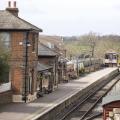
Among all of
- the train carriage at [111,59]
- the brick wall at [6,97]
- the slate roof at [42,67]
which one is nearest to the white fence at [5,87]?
the brick wall at [6,97]

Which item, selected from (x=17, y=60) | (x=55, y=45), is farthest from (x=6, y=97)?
(x=55, y=45)

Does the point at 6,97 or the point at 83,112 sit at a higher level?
the point at 6,97

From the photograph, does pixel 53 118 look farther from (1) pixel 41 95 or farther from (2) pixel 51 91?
(2) pixel 51 91

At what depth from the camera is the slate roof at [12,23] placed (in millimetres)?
37500

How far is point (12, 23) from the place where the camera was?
3794cm

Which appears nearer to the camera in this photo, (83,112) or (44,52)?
(83,112)

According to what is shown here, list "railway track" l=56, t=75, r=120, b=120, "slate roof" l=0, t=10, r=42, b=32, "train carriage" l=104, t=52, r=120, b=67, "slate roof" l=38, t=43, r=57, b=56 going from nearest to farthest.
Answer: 1. "railway track" l=56, t=75, r=120, b=120
2. "slate roof" l=0, t=10, r=42, b=32
3. "slate roof" l=38, t=43, r=57, b=56
4. "train carriage" l=104, t=52, r=120, b=67

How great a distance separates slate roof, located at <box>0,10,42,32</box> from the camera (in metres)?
37.5

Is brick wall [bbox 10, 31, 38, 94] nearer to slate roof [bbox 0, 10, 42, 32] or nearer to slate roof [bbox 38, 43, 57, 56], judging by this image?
slate roof [bbox 0, 10, 42, 32]

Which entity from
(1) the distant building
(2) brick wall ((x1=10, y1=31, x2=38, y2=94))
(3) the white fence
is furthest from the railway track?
(1) the distant building

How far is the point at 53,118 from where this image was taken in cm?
3231

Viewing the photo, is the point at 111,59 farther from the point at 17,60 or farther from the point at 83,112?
the point at 83,112

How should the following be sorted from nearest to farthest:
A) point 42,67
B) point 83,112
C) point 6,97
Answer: point 6,97, point 83,112, point 42,67

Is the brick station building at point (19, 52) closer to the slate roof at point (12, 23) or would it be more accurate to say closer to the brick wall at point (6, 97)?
the slate roof at point (12, 23)
